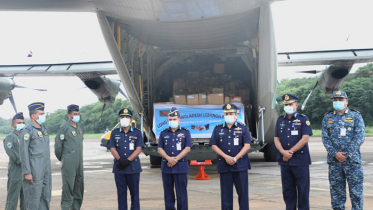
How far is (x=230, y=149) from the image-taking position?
16.5 feet

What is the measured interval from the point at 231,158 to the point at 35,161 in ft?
Answer: 7.73

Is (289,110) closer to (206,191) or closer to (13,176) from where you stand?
(206,191)

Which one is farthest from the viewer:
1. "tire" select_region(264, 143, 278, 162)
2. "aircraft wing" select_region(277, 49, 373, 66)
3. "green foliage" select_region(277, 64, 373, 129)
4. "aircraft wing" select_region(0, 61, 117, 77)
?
"green foliage" select_region(277, 64, 373, 129)

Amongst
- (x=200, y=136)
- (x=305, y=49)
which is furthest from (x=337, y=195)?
(x=305, y=49)

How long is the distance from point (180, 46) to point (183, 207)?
5045mm

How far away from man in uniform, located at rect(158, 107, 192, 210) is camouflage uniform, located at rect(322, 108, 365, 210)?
1.82m

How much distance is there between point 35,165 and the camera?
4648 mm

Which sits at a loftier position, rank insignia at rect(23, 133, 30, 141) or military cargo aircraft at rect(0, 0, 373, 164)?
military cargo aircraft at rect(0, 0, 373, 164)

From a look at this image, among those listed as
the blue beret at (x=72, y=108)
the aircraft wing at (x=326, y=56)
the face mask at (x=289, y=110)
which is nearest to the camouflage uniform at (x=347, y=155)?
the face mask at (x=289, y=110)

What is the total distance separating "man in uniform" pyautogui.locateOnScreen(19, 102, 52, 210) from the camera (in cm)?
457

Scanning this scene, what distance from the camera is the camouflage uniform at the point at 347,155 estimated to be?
15.5ft

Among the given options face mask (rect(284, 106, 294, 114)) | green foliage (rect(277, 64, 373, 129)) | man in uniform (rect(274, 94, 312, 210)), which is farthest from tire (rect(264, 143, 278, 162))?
green foliage (rect(277, 64, 373, 129))

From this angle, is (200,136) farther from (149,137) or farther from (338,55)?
(338,55)

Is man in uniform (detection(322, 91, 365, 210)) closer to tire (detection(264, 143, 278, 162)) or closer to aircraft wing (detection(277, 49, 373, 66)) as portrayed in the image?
aircraft wing (detection(277, 49, 373, 66))
